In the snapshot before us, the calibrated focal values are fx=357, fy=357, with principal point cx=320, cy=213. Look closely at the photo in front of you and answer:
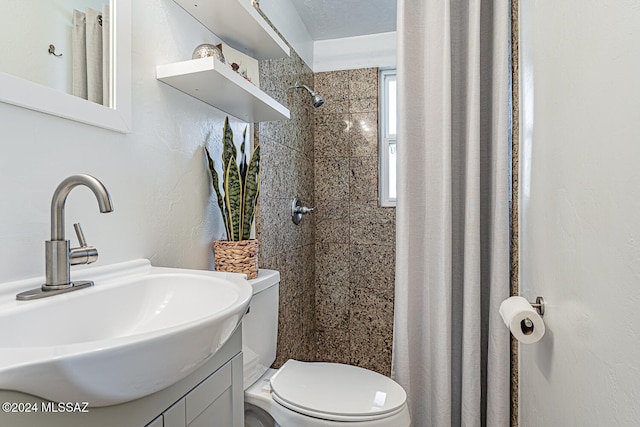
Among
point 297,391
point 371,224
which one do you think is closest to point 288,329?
point 297,391

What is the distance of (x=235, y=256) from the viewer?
1.18 metres

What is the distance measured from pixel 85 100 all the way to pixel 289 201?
1.30m

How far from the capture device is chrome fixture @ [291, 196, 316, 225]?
2.11 metres

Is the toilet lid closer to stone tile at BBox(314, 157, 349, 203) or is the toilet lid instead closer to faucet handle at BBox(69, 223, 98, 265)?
faucet handle at BBox(69, 223, 98, 265)

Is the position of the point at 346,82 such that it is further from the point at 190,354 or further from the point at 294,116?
the point at 190,354

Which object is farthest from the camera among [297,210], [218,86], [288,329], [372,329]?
[372,329]

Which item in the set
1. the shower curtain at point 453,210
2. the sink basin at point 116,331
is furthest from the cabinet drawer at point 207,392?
the shower curtain at point 453,210

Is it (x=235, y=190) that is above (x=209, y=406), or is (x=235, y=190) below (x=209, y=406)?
above

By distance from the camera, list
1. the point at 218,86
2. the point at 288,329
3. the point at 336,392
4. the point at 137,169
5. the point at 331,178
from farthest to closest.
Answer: the point at 331,178
the point at 288,329
the point at 336,392
the point at 218,86
the point at 137,169

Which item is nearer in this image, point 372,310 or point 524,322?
point 524,322

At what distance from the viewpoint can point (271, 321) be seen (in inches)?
51.4

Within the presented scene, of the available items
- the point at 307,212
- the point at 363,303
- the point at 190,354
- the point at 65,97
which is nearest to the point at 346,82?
the point at 307,212

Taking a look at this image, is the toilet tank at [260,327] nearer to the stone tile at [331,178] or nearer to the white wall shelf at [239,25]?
the white wall shelf at [239,25]

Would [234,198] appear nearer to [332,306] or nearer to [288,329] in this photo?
[288,329]
